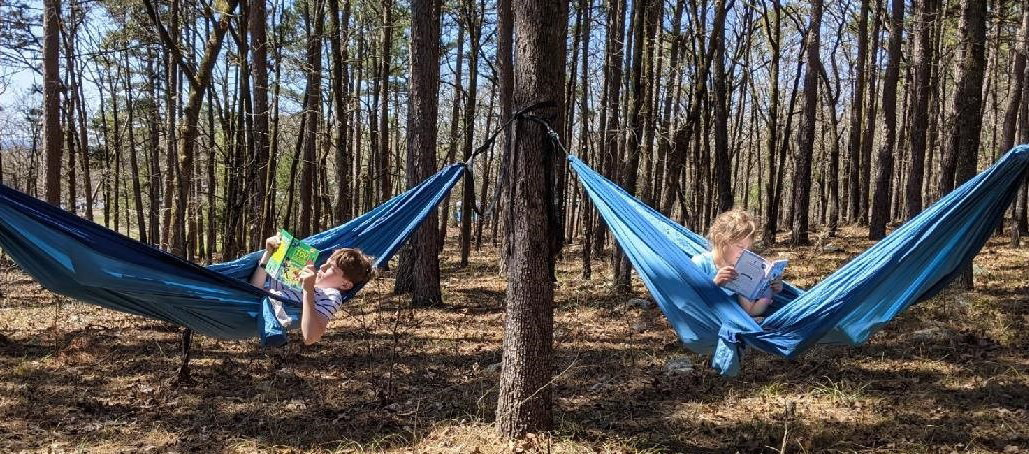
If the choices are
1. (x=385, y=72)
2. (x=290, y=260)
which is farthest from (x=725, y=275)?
(x=385, y=72)

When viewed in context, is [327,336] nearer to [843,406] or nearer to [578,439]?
[578,439]

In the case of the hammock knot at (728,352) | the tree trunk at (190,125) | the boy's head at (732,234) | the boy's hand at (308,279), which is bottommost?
the hammock knot at (728,352)

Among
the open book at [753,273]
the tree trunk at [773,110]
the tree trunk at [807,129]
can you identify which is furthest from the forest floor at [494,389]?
the tree trunk at [773,110]

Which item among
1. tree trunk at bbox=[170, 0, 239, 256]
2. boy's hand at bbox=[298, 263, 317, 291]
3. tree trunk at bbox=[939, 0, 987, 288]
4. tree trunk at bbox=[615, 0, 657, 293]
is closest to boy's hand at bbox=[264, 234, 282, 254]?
boy's hand at bbox=[298, 263, 317, 291]

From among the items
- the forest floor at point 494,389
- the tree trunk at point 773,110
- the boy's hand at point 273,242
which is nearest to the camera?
the boy's hand at point 273,242

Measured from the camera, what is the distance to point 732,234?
118 inches

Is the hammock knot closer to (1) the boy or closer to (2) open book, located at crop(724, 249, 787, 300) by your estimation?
(2) open book, located at crop(724, 249, 787, 300)

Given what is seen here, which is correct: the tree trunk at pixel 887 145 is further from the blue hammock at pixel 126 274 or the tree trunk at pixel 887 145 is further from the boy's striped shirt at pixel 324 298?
the boy's striped shirt at pixel 324 298

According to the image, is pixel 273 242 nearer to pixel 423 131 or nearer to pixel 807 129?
pixel 423 131

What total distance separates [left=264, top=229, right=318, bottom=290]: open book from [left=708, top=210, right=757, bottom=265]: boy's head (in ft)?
6.26

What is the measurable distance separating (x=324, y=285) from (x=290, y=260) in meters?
0.20

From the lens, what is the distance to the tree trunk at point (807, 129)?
29.6ft

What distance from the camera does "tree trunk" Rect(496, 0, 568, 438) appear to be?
9.98 ft

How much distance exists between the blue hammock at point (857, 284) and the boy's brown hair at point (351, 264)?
136 cm
